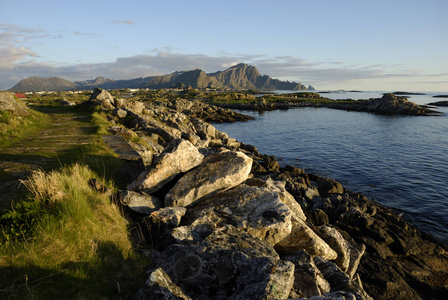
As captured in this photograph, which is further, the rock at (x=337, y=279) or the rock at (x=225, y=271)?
the rock at (x=337, y=279)

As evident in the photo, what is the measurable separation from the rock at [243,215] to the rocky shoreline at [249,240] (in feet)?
0.11

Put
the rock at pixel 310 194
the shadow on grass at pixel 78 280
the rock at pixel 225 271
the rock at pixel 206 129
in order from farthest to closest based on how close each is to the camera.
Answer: the rock at pixel 206 129 < the rock at pixel 310 194 < the rock at pixel 225 271 < the shadow on grass at pixel 78 280

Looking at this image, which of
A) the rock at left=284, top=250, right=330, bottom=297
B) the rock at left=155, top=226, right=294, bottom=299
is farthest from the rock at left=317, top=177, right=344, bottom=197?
the rock at left=155, top=226, right=294, bottom=299

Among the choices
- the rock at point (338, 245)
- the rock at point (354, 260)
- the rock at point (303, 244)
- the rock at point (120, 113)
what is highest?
the rock at point (120, 113)

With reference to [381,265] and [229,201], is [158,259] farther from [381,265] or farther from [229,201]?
[381,265]

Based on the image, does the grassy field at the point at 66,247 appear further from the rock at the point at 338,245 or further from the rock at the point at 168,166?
the rock at the point at 338,245

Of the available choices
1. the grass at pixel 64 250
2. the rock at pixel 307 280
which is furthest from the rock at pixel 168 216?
the rock at pixel 307 280

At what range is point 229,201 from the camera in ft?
30.5

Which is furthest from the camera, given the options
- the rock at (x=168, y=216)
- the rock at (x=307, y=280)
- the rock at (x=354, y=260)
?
the rock at (x=354, y=260)

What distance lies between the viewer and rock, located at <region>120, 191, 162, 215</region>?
824 cm

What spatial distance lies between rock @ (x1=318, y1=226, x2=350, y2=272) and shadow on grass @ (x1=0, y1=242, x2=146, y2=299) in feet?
22.6

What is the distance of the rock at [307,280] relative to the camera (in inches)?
209

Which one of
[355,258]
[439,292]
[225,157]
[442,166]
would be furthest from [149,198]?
[442,166]

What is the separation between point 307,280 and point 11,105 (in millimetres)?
26065
